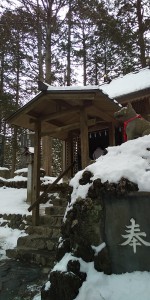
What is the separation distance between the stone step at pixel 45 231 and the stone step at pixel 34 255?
2.00 ft

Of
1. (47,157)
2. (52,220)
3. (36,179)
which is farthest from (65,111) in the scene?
(47,157)

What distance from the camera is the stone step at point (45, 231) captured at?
711 cm

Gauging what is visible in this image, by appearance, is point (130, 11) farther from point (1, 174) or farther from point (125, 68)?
point (1, 174)

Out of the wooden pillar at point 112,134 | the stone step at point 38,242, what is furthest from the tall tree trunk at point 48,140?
the stone step at point 38,242

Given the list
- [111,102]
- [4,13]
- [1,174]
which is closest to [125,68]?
[4,13]

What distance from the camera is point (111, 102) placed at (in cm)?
744

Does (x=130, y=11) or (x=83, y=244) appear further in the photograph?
(x=130, y=11)

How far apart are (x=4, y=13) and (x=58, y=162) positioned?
15876 millimetres

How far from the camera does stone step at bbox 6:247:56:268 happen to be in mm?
6152

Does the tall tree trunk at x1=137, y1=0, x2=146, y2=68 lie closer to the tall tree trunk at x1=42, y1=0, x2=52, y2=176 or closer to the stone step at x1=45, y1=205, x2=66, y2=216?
the tall tree trunk at x1=42, y1=0, x2=52, y2=176

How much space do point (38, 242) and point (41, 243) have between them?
0.10m

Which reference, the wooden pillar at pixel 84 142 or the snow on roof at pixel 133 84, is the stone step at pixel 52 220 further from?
the snow on roof at pixel 133 84

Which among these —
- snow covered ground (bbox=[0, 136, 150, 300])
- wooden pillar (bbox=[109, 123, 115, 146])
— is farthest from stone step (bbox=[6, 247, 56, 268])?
wooden pillar (bbox=[109, 123, 115, 146])

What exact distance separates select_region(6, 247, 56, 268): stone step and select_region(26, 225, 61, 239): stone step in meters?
0.61
